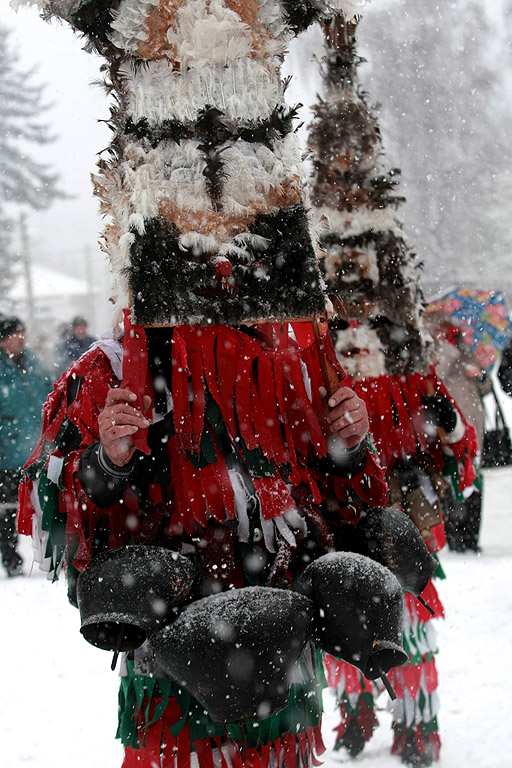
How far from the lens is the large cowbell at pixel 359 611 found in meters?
1.62

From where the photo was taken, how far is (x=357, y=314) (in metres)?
3.28

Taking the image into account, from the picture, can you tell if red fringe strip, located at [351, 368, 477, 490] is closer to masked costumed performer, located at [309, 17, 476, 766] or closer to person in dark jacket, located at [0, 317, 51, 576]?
masked costumed performer, located at [309, 17, 476, 766]

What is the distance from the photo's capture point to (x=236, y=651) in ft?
4.95

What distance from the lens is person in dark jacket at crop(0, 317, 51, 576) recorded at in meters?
5.55

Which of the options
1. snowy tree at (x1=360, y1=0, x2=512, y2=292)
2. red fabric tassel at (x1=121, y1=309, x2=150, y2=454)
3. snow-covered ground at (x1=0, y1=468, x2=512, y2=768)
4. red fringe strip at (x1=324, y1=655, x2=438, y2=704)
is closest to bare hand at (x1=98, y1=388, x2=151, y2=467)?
red fabric tassel at (x1=121, y1=309, x2=150, y2=454)

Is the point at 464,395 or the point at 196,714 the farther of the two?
the point at 464,395

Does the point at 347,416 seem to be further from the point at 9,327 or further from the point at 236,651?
the point at 9,327

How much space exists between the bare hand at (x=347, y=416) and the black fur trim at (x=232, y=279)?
0.21 metres

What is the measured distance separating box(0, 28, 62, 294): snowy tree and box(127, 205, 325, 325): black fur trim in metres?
19.3

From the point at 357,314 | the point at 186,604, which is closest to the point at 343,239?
the point at 357,314

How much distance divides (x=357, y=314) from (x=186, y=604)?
187 centimetres

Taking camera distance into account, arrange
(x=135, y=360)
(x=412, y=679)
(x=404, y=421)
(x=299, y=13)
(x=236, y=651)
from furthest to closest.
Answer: (x=404, y=421) → (x=412, y=679) → (x=299, y=13) → (x=135, y=360) → (x=236, y=651)

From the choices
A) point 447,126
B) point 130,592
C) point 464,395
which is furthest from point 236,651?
point 447,126

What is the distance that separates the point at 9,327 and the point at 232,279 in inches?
164
